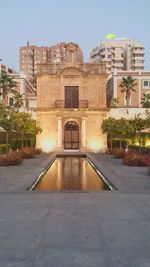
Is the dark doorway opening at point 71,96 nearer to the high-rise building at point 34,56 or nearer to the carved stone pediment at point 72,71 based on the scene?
the carved stone pediment at point 72,71

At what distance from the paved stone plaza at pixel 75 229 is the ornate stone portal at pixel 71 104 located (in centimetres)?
2778

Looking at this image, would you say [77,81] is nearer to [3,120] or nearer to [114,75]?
[3,120]

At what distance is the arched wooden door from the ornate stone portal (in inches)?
10.5

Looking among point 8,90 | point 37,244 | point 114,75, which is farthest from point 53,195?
point 114,75

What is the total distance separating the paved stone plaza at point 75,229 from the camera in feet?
15.1

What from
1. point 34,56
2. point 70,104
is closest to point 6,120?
point 70,104

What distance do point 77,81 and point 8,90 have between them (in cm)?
2196

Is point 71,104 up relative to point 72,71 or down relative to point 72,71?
down

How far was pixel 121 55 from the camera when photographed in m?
113

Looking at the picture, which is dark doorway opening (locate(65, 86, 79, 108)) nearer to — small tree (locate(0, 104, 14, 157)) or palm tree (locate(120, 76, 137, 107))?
small tree (locate(0, 104, 14, 157))

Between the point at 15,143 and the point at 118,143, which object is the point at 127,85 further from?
the point at 15,143

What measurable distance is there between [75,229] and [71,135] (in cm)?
3314

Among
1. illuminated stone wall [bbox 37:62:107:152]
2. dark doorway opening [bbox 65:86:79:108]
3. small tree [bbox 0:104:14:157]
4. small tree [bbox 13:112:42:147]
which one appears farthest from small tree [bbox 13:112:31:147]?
dark doorway opening [bbox 65:86:79:108]

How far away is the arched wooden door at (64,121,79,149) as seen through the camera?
39.0m
